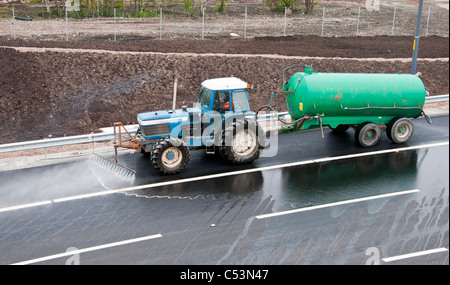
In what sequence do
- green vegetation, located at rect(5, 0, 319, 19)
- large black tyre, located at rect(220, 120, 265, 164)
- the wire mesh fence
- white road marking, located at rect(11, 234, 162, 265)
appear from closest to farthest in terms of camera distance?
1. white road marking, located at rect(11, 234, 162, 265)
2. large black tyre, located at rect(220, 120, 265, 164)
3. green vegetation, located at rect(5, 0, 319, 19)
4. the wire mesh fence

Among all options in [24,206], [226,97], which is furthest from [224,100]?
[24,206]

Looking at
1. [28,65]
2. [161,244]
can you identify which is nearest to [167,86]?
[28,65]

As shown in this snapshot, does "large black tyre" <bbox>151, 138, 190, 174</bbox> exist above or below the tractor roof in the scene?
below

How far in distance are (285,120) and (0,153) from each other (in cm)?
836

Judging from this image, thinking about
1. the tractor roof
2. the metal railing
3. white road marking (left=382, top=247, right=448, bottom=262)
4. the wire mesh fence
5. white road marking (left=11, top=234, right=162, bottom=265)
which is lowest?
white road marking (left=11, top=234, right=162, bottom=265)

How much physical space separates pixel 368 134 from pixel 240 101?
447cm

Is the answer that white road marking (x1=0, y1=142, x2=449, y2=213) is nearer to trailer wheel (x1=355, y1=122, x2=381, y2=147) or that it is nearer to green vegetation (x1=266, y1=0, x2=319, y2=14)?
trailer wheel (x1=355, y1=122, x2=381, y2=147)

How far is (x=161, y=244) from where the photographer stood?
1067 cm

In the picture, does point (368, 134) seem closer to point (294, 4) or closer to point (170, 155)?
point (170, 155)

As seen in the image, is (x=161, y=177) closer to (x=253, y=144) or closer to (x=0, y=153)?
(x=253, y=144)

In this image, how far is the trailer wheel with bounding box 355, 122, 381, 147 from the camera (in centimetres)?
1650

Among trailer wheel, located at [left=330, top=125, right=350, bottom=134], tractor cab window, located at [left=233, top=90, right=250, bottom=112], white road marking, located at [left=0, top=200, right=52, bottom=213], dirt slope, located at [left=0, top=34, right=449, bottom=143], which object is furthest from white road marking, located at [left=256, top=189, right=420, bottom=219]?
dirt slope, located at [left=0, top=34, right=449, bottom=143]

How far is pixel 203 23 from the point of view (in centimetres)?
2966

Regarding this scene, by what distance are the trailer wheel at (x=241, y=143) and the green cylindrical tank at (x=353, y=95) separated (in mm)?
2103
